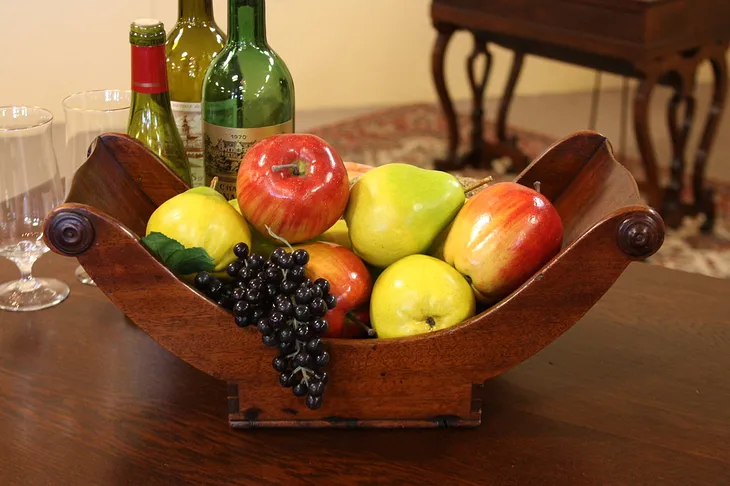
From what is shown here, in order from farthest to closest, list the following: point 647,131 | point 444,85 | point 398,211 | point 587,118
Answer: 1. point 587,118
2. point 444,85
3. point 647,131
4. point 398,211

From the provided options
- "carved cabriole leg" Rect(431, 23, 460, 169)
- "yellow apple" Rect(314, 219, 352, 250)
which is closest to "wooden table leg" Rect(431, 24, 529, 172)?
"carved cabriole leg" Rect(431, 23, 460, 169)

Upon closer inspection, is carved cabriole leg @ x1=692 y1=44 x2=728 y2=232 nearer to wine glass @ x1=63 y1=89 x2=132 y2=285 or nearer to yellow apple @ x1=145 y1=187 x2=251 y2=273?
wine glass @ x1=63 y1=89 x2=132 y2=285

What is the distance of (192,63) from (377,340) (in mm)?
521

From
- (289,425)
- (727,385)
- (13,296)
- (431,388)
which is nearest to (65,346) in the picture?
(13,296)

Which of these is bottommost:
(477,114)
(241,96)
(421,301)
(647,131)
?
(477,114)

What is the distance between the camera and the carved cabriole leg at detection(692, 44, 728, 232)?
2.66 metres

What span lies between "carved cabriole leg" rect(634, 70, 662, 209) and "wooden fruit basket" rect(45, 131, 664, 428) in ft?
5.73

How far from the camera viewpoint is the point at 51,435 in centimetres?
76

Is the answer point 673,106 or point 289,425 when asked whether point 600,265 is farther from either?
point 673,106

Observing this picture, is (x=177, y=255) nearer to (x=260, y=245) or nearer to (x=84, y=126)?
(x=260, y=245)

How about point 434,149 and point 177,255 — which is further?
point 434,149

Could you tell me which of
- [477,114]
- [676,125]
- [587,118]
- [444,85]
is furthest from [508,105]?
[587,118]

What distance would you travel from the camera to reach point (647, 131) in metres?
2.50

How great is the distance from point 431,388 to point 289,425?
0.41 feet
